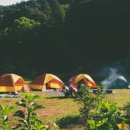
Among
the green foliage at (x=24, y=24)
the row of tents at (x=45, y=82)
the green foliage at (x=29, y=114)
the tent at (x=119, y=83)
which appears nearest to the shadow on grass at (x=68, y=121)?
the green foliage at (x=29, y=114)

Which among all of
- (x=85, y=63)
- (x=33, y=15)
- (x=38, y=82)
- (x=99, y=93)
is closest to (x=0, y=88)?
(x=38, y=82)

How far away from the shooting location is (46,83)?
32.0m

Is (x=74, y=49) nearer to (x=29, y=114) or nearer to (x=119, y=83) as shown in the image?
(x=119, y=83)

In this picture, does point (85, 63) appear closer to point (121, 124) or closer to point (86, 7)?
point (86, 7)

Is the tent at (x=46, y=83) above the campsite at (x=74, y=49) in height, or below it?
below

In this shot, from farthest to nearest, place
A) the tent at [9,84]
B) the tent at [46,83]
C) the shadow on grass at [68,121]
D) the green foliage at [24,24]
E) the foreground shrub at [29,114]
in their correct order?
1. the green foliage at [24,24]
2. the tent at [46,83]
3. the tent at [9,84]
4. the shadow on grass at [68,121]
5. the foreground shrub at [29,114]

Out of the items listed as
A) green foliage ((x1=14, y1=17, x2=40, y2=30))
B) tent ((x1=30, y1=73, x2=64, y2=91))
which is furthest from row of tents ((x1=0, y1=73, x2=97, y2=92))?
green foliage ((x1=14, y1=17, x2=40, y2=30))

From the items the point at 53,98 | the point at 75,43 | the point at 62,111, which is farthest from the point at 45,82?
the point at 75,43

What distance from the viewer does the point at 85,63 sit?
164 feet

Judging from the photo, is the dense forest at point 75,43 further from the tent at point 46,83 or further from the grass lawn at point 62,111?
the grass lawn at point 62,111

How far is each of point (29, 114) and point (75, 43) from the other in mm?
49831

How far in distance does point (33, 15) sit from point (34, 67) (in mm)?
27410

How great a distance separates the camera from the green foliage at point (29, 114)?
3811 mm

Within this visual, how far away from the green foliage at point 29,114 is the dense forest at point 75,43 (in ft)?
136
